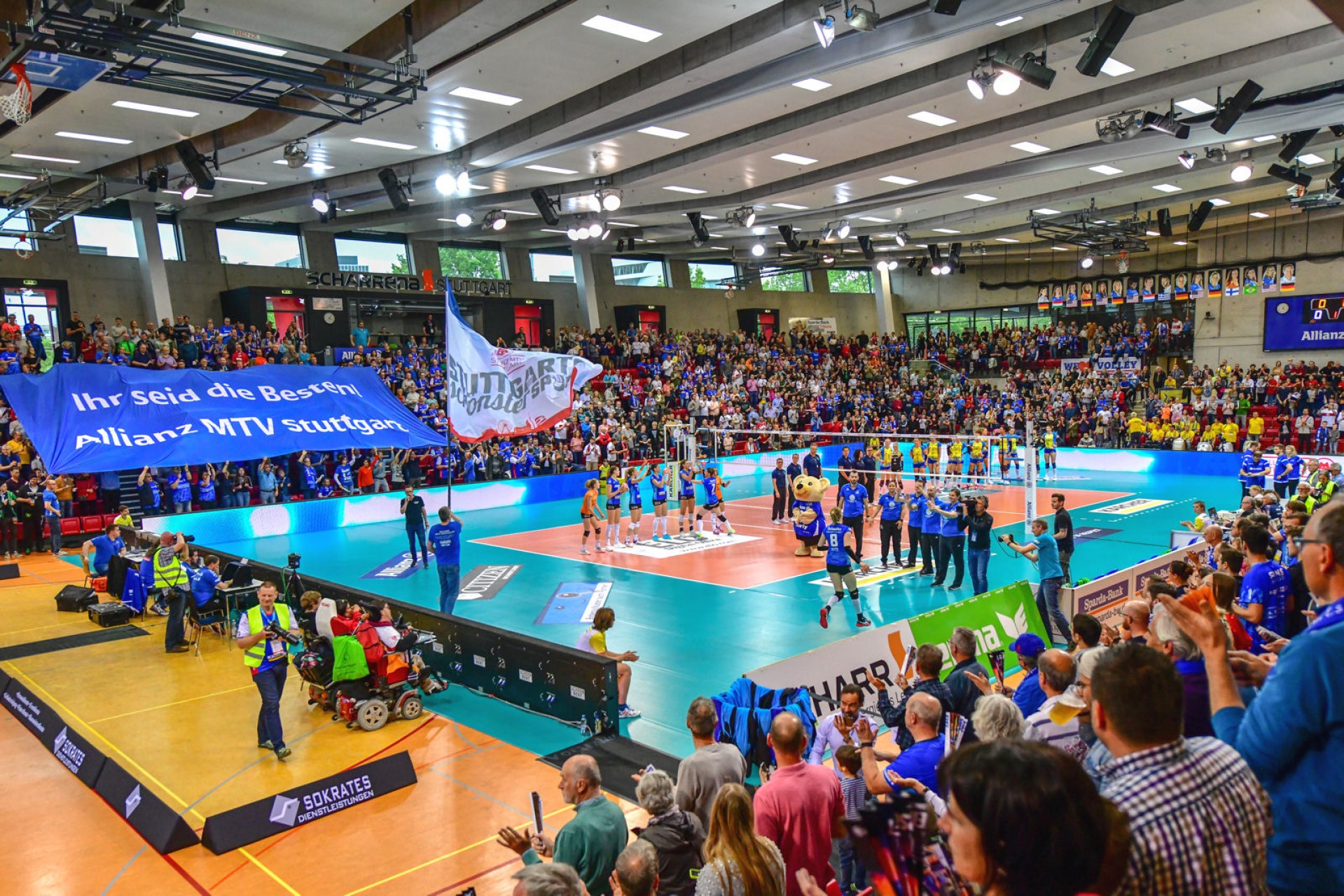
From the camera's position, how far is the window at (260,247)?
109 feet

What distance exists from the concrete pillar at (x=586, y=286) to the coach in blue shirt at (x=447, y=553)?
94.2ft

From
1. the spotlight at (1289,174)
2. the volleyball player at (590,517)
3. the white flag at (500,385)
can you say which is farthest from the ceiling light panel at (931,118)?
the volleyball player at (590,517)

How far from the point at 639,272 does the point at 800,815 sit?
4231cm

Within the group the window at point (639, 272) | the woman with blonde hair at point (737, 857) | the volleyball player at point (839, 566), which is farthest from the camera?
the window at point (639, 272)

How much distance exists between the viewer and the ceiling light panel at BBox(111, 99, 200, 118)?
57.3 ft

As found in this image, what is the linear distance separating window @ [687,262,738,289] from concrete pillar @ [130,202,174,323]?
25.2 metres

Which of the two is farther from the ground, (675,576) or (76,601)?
(76,601)

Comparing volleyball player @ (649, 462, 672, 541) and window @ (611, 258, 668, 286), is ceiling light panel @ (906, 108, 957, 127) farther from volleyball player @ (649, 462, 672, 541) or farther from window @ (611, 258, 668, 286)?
window @ (611, 258, 668, 286)

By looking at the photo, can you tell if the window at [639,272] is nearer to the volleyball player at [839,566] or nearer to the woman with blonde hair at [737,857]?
the volleyball player at [839,566]

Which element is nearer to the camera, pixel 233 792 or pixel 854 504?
pixel 233 792

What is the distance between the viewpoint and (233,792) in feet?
28.0

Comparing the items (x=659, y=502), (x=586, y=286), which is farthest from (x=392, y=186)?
(x=586, y=286)

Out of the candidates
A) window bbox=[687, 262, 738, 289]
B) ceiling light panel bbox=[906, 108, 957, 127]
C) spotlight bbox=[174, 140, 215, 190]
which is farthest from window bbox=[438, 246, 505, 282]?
ceiling light panel bbox=[906, 108, 957, 127]

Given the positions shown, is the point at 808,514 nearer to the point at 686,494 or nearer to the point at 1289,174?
the point at 686,494
